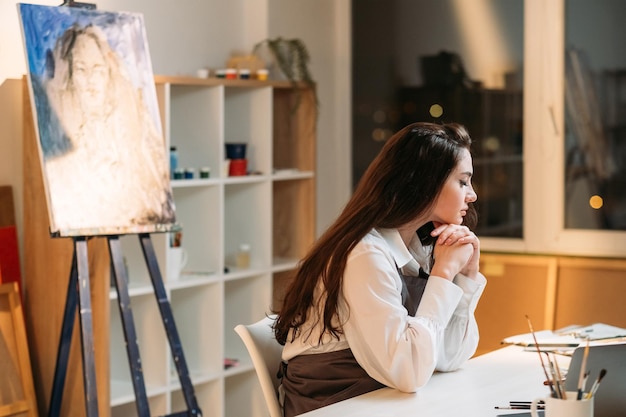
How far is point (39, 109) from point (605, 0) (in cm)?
247

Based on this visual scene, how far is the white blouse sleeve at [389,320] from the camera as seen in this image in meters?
2.04

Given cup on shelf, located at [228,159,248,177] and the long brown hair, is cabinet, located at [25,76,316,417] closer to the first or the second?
cup on shelf, located at [228,159,248,177]

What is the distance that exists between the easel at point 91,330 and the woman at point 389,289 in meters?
0.96

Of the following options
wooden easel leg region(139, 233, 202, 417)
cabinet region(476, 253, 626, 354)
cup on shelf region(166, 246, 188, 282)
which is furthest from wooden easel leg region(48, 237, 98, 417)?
cabinet region(476, 253, 626, 354)

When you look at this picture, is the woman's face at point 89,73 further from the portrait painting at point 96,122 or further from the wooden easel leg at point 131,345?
the wooden easel leg at point 131,345

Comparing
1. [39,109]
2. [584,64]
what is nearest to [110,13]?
[39,109]

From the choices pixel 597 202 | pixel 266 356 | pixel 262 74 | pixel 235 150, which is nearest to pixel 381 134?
pixel 262 74

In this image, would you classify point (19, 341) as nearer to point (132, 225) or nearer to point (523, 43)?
point (132, 225)

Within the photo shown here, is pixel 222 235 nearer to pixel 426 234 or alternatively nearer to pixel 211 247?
pixel 211 247

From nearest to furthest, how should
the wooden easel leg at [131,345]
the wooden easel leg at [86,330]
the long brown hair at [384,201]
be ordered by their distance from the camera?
the long brown hair at [384,201] → the wooden easel leg at [86,330] → the wooden easel leg at [131,345]

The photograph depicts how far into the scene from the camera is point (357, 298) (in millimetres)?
2074

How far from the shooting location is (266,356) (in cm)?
223

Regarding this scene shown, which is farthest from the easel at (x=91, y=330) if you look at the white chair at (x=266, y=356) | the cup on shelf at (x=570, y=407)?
the cup on shelf at (x=570, y=407)

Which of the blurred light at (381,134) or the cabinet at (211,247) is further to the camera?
the blurred light at (381,134)
